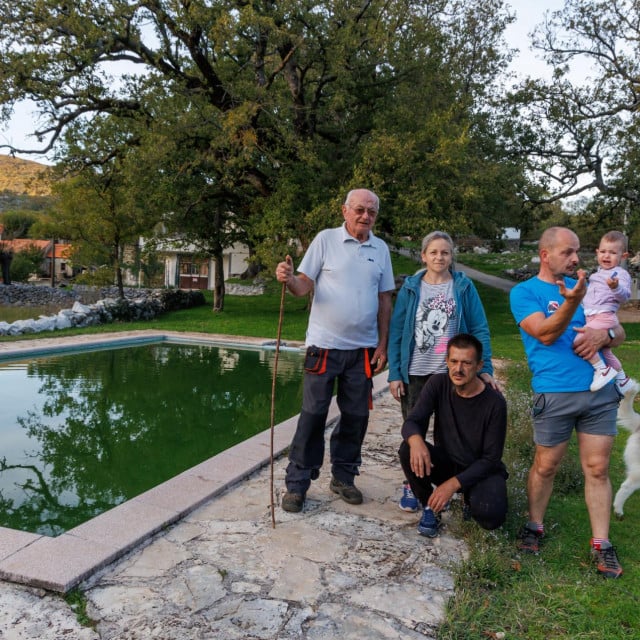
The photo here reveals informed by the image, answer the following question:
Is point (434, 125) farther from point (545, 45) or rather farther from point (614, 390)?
point (614, 390)

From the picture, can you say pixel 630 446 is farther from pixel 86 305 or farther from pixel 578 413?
pixel 86 305

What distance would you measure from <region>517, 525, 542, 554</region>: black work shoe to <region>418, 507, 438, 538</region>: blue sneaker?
1.37 ft

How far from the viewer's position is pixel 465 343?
2883mm

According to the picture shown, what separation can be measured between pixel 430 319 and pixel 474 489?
94 centimetres

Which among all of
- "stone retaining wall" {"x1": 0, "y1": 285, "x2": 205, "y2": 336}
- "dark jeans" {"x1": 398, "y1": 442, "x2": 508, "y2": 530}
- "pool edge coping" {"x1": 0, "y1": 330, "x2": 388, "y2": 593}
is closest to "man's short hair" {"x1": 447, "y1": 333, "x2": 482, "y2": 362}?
"dark jeans" {"x1": 398, "y1": 442, "x2": 508, "y2": 530}

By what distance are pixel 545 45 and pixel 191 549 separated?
19104mm

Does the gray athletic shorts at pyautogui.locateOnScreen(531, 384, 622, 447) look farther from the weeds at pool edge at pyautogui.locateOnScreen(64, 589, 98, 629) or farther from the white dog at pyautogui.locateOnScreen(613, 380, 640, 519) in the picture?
the weeds at pool edge at pyautogui.locateOnScreen(64, 589, 98, 629)

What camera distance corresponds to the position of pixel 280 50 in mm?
13578

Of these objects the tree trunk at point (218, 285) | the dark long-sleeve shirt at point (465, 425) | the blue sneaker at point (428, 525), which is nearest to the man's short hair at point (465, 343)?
the dark long-sleeve shirt at point (465, 425)

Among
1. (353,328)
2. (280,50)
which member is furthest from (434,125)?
(353,328)

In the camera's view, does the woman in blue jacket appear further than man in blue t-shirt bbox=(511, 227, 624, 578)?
Yes

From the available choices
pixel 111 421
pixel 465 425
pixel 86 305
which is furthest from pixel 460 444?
pixel 86 305

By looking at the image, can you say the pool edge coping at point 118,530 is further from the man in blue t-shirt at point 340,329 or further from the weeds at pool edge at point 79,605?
the man in blue t-shirt at point 340,329

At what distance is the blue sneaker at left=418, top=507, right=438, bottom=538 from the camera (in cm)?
298
